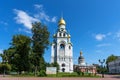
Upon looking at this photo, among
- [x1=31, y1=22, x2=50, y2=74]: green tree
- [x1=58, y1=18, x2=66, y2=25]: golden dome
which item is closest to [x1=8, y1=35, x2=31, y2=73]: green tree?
[x1=31, y1=22, x2=50, y2=74]: green tree

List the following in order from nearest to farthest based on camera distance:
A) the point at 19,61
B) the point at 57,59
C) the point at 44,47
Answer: the point at 44,47
the point at 19,61
the point at 57,59

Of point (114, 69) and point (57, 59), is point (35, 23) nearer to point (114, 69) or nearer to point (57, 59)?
point (57, 59)

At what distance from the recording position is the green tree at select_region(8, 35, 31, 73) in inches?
2181

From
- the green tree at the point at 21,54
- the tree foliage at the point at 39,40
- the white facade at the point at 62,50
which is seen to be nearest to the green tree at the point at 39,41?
the tree foliage at the point at 39,40

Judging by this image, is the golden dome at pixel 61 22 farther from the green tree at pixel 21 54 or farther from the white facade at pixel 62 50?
the green tree at pixel 21 54

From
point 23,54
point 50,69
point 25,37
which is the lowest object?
point 50,69

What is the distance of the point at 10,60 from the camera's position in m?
60.3

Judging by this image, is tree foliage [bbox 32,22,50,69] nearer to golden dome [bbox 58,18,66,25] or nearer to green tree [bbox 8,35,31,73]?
green tree [bbox 8,35,31,73]

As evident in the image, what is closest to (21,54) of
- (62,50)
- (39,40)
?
(39,40)

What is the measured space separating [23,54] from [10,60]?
620 cm

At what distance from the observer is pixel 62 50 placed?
105m

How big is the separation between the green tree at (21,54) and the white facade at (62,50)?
150 feet

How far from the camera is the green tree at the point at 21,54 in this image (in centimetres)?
5539

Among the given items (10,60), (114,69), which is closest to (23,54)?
(10,60)
